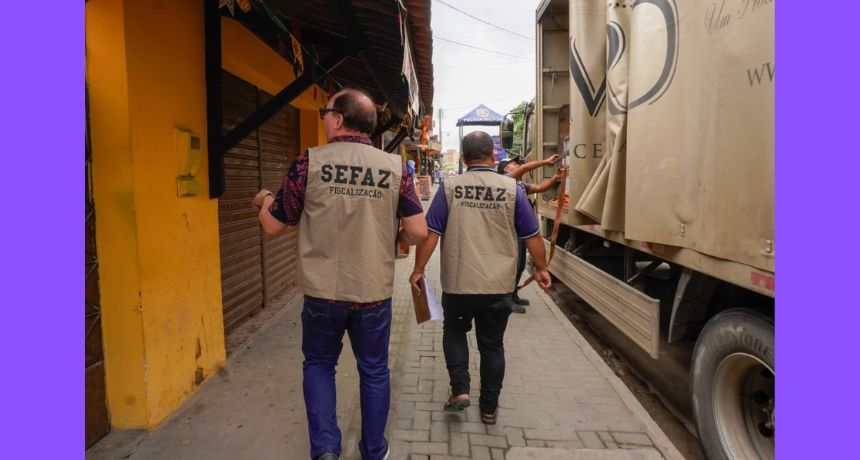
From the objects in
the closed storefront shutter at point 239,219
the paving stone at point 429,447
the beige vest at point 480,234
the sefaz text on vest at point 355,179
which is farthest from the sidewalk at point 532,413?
the closed storefront shutter at point 239,219

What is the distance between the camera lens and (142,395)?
A: 2.67 m

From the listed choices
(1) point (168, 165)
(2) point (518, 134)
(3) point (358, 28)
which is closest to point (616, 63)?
(3) point (358, 28)

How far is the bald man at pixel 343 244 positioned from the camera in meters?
2.24

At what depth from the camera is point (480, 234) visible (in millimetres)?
2873

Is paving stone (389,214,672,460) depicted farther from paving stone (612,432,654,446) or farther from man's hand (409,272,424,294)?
man's hand (409,272,424,294)

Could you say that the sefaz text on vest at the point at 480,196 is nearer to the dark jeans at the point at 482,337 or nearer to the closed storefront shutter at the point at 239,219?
the dark jeans at the point at 482,337

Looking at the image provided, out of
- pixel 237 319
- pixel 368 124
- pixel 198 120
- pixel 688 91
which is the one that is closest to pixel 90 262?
pixel 198 120

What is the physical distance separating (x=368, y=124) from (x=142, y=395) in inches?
76.9

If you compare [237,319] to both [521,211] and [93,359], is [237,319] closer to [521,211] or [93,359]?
[93,359]

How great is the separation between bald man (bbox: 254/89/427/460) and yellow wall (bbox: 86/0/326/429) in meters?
0.75

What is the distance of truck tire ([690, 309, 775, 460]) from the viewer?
2.34 metres

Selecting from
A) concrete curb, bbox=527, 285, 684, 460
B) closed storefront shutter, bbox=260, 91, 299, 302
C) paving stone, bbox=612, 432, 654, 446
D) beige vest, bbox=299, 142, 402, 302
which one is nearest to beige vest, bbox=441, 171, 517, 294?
beige vest, bbox=299, 142, 402, 302

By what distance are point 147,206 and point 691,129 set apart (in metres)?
2.88

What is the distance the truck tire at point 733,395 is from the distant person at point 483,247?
3.17ft
